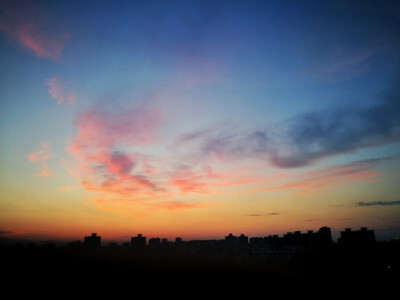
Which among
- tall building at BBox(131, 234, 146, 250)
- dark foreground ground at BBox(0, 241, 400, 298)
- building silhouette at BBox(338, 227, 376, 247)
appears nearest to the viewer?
dark foreground ground at BBox(0, 241, 400, 298)

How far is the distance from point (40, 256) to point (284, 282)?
3594 centimetres

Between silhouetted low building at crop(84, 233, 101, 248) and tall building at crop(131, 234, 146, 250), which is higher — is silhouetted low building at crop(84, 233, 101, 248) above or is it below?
above

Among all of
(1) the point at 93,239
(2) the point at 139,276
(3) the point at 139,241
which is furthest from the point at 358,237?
(1) the point at 93,239

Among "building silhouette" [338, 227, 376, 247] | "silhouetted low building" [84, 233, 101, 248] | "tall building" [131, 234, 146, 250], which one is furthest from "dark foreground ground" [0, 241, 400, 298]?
"tall building" [131, 234, 146, 250]

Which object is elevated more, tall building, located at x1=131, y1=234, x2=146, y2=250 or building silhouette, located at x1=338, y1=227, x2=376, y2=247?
building silhouette, located at x1=338, y1=227, x2=376, y2=247

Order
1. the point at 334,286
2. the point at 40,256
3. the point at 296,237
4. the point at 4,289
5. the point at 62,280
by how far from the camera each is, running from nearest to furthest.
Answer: the point at 4,289 → the point at 62,280 → the point at 40,256 → the point at 334,286 → the point at 296,237

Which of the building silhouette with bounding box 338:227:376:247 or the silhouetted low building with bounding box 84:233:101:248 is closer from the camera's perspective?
the building silhouette with bounding box 338:227:376:247

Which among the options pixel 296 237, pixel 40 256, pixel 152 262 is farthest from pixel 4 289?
pixel 296 237

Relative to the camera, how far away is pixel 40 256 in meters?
28.8

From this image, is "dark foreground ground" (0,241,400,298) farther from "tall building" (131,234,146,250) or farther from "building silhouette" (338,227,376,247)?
"tall building" (131,234,146,250)

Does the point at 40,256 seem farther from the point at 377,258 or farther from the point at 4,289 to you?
the point at 377,258

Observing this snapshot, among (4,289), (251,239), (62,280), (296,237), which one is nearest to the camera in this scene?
(4,289)

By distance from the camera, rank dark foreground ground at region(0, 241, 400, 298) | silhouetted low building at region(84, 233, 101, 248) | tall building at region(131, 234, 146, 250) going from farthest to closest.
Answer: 1. tall building at region(131, 234, 146, 250)
2. silhouetted low building at region(84, 233, 101, 248)
3. dark foreground ground at region(0, 241, 400, 298)

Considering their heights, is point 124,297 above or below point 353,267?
above
